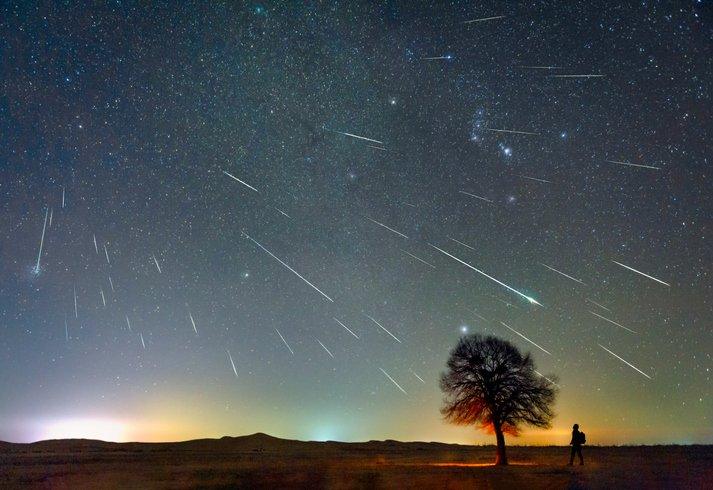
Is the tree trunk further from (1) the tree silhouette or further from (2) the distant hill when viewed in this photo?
(2) the distant hill

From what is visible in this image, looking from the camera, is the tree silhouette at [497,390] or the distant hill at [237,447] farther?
the distant hill at [237,447]

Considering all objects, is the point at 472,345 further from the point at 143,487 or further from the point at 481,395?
the point at 143,487

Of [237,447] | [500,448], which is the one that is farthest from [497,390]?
[237,447]

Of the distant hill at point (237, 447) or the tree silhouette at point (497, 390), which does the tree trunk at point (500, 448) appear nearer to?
the tree silhouette at point (497, 390)

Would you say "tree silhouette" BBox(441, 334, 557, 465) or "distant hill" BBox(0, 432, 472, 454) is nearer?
"tree silhouette" BBox(441, 334, 557, 465)

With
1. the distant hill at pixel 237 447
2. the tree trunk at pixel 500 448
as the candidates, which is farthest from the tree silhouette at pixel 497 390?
the distant hill at pixel 237 447

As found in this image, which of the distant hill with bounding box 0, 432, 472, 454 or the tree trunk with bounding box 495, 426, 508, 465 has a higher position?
the tree trunk with bounding box 495, 426, 508, 465

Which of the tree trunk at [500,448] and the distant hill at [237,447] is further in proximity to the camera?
the distant hill at [237,447]

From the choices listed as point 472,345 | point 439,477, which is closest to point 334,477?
point 439,477

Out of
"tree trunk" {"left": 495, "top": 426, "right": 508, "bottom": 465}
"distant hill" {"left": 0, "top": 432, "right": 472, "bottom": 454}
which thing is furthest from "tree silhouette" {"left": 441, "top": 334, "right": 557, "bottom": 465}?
"distant hill" {"left": 0, "top": 432, "right": 472, "bottom": 454}

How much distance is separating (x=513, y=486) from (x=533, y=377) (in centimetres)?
1196

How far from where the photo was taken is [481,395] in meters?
27.6

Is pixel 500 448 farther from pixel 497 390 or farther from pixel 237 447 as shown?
pixel 237 447

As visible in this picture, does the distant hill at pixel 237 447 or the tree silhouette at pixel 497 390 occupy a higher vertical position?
the tree silhouette at pixel 497 390
